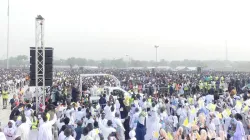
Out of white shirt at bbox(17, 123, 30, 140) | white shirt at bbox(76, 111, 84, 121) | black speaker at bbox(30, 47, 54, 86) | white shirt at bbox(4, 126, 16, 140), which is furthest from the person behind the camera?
black speaker at bbox(30, 47, 54, 86)

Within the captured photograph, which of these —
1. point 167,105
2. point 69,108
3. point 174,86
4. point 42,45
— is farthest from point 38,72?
point 174,86

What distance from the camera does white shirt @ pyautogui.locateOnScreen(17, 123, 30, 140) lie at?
7965 millimetres

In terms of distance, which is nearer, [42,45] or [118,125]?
[118,125]

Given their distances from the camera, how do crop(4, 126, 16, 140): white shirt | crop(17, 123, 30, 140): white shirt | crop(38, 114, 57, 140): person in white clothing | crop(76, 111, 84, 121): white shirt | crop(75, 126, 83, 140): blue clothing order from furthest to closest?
crop(76, 111, 84, 121): white shirt, crop(75, 126, 83, 140): blue clothing, crop(38, 114, 57, 140): person in white clothing, crop(17, 123, 30, 140): white shirt, crop(4, 126, 16, 140): white shirt

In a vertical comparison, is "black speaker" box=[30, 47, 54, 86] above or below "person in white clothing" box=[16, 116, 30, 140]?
above

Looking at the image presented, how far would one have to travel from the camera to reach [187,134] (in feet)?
22.9

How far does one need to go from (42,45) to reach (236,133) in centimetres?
774

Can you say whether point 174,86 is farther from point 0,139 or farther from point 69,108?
point 0,139

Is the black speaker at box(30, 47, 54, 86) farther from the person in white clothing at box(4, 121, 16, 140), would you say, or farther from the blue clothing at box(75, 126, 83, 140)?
the blue clothing at box(75, 126, 83, 140)

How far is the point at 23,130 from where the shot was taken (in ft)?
26.2

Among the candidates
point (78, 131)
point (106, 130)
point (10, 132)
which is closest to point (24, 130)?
point (10, 132)

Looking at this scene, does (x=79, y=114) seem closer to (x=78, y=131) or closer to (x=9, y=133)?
(x=78, y=131)

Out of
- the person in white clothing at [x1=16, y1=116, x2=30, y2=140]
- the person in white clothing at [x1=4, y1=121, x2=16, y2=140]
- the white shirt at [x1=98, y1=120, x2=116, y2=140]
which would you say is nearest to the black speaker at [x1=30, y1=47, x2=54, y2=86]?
the person in white clothing at [x1=16, y1=116, x2=30, y2=140]

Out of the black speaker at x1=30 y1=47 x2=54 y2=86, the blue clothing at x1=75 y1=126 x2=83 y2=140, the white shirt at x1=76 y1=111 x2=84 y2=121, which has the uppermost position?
the black speaker at x1=30 y1=47 x2=54 y2=86
